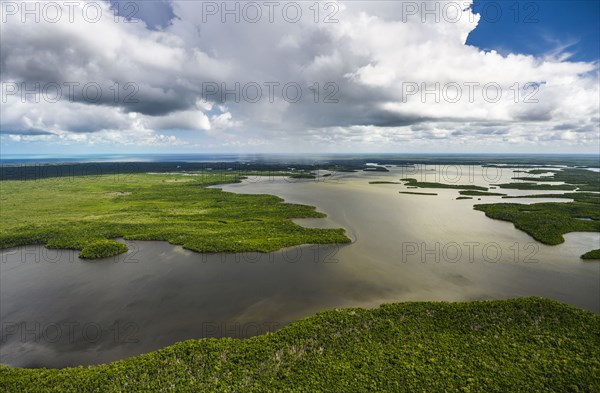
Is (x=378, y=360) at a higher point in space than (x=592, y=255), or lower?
lower

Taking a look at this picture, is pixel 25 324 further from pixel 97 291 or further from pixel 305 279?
pixel 305 279

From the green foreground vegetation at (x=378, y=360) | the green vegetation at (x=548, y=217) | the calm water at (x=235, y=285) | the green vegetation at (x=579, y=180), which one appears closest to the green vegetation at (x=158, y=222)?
the calm water at (x=235, y=285)

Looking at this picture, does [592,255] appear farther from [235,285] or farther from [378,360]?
[235,285]

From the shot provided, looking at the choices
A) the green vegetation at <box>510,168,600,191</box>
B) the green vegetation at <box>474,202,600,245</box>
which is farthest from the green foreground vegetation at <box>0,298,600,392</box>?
the green vegetation at <box>510,168,600,191</box>

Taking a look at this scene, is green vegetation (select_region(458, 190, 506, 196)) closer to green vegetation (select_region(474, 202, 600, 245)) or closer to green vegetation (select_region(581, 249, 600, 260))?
green vegetation (select_region(474, 202, 600, 245))

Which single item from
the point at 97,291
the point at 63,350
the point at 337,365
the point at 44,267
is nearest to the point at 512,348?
the point at 337,365

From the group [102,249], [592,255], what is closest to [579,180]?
[592,255]
